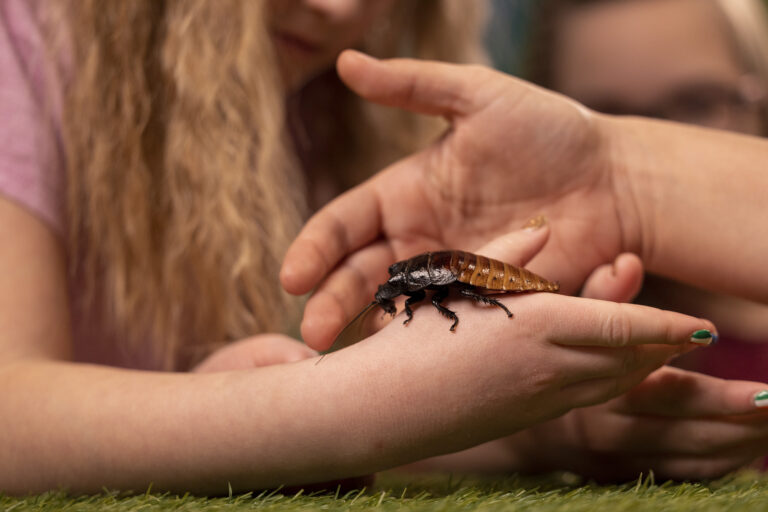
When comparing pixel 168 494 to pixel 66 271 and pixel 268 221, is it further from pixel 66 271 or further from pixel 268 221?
pixel 268 221

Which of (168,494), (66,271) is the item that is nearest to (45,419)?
(168,494)

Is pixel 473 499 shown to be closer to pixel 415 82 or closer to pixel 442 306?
pixel 442 306

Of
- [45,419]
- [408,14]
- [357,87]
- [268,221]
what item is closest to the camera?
[45,419]

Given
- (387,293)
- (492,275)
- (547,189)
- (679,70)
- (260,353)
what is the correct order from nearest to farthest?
(492,275) → (387,293) → (260,353) → (547,189) → (679,70)

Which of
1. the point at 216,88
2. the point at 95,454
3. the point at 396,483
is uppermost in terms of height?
the point at 216,88

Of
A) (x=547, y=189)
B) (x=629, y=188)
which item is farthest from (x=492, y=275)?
(x=629, y=188)

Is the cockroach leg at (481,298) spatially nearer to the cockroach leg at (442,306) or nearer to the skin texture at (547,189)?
the cockroach leg at (442,306)

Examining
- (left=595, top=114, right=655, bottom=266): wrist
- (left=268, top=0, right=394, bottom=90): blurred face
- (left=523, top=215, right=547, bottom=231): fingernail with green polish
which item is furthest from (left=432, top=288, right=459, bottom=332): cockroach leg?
(left=268, top=0, right=394, bottom=90): blurred face

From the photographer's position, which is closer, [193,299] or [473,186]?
[473,186]

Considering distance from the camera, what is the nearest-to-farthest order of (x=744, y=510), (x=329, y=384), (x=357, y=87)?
(x=744, y=510) → (x=329, y=384) → (x=357, y=87)
